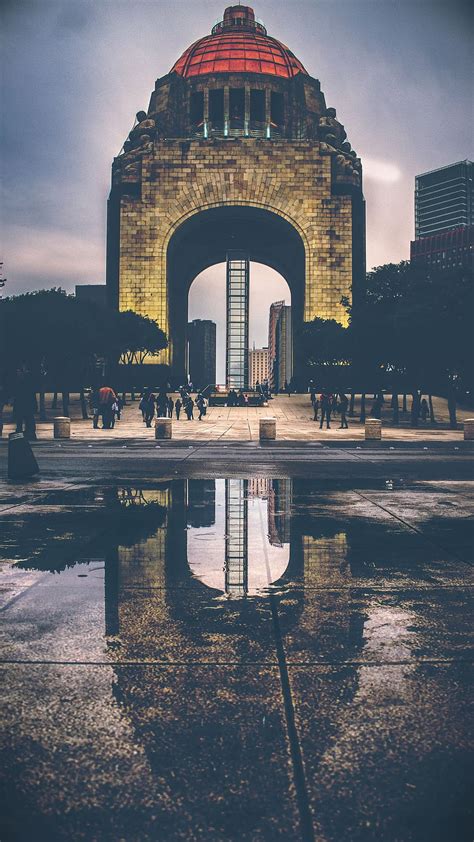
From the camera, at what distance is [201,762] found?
2.92 metres

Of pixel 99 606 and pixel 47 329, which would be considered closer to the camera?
pixel 99 606

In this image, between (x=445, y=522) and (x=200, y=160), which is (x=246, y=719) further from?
(x=200, y=160)

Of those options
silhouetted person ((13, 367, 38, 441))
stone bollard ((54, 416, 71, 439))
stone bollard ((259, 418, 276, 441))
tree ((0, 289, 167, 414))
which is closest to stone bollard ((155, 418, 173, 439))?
stone bollard ((54, 416, 71, 439))

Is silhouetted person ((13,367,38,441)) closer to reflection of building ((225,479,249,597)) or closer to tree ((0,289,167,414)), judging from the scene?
reflection of building ((225,479,249,597))

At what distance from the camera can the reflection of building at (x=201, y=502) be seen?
9.20 m

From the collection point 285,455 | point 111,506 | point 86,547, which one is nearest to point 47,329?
point 285,455

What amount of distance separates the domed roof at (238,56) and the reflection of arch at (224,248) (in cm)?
1816

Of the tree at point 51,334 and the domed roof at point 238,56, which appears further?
the domed roof at point 238,56

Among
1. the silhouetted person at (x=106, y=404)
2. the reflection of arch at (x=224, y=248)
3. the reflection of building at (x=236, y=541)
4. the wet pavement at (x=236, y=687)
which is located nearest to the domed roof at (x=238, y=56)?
the reflection of arch at (x=224, y=248)

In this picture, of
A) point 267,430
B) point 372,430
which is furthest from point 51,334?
point 372,430

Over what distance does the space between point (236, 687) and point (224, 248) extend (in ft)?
312

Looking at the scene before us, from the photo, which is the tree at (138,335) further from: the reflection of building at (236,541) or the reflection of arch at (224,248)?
the reflection of building at (236,541)

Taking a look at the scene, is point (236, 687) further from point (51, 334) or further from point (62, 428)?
point (51, 334)

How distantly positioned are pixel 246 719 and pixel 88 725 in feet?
2.26
